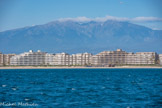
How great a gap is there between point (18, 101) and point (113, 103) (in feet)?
30.1

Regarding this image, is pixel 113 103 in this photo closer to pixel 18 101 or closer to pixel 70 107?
pixel 70 107

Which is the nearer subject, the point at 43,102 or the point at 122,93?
the point at 43,102

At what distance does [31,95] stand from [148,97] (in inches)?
497

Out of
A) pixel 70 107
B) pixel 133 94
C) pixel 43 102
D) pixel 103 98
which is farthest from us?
pixel 133 94

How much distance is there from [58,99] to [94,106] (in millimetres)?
5625

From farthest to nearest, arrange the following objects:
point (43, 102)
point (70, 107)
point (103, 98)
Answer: point (103, 98)
point (43, 102)
point (70, 107)

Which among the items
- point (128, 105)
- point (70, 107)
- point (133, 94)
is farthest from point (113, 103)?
point (133, 94)

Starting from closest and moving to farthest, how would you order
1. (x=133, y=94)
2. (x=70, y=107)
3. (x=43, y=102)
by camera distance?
1. (x=70, y=107)
2. (x=43, y=102)
3. (x=133, y=94)

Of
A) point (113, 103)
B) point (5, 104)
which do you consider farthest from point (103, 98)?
point (5, 104)

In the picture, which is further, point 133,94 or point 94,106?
point 133,94

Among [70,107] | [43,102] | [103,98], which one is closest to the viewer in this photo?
[70,107]

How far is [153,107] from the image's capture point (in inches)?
1473

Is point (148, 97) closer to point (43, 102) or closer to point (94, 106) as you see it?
point (94, 106)

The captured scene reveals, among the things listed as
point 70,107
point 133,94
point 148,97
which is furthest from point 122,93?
point 70,107
